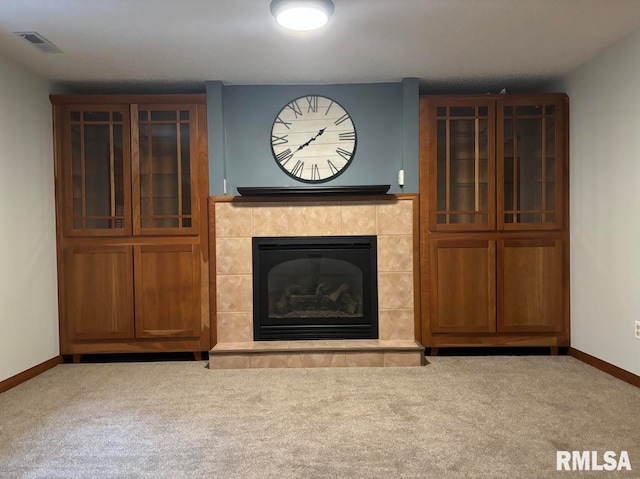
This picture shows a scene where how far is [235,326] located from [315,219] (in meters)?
1.07

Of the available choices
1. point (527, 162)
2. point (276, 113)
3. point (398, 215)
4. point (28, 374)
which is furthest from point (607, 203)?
point (28, 374)

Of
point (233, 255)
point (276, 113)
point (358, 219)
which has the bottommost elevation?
point (233, 255)

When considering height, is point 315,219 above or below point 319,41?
below

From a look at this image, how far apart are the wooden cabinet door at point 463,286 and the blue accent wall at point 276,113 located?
0.67m

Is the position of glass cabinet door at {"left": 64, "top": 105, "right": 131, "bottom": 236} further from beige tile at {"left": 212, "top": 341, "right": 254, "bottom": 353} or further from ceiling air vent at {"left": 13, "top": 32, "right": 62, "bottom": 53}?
beige tile at {"left": 212, "top": 341, "right": 254, "bottom": 353}

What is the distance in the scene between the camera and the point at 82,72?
327cm

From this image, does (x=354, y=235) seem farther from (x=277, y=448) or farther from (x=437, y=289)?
(x=277, y=448)

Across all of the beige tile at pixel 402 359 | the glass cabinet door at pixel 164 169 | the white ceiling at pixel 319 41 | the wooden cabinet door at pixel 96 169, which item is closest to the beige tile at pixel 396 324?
the beige tile at pixel 402 359

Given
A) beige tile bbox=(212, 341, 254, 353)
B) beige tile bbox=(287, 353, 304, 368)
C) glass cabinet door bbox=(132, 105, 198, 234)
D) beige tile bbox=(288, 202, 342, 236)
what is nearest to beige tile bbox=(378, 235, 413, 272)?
beige tile bbox=(288, 202, 342, 236)

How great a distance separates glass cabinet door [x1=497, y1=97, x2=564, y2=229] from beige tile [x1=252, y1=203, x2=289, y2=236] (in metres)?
1.73

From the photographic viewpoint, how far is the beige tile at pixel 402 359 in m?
3.22

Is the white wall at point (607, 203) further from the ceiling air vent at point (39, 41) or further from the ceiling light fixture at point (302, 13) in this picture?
the ceiling air vent at point (39, 41)

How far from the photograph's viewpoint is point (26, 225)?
3.09m

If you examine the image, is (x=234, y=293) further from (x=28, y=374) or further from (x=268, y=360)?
(x=28, y=374)
